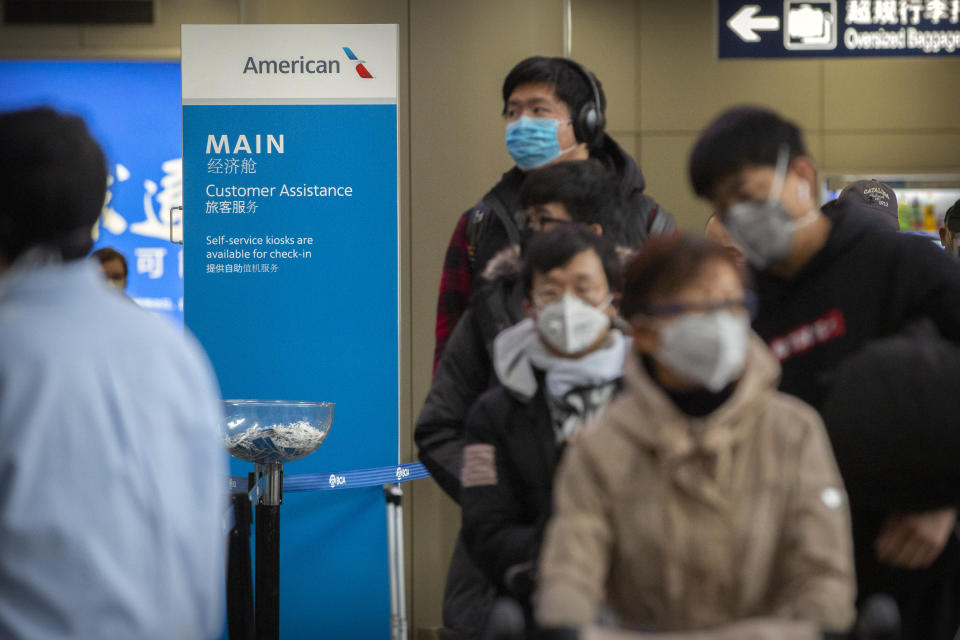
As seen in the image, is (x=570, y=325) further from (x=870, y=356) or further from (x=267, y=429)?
(x=267, y=429)

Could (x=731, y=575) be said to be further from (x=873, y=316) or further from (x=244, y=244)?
(x=244, y=244)

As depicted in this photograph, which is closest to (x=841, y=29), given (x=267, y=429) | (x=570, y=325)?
(x=267, y=429)

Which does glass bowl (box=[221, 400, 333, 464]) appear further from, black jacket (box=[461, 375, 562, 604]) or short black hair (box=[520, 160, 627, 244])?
black jacket (box=[461, 375, 562, 604])

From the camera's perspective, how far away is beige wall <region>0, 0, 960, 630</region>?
6.16 meters

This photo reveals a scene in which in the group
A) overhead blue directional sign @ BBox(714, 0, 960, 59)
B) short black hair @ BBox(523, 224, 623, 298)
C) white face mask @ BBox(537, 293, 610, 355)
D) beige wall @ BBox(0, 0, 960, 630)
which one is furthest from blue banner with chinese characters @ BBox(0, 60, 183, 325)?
white face mask @ BBox(537, 293, 610, 355)

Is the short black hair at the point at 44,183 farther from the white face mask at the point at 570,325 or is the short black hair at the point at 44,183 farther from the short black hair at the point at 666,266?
the white face mask at the point at 570,325

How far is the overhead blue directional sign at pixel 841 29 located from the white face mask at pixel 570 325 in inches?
152

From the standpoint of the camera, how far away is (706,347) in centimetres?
189

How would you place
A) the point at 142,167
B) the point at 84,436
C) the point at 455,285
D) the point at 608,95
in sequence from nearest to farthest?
the point at 84,436 < the point at 455,285 < the point at 608,95 < the point at 142,167

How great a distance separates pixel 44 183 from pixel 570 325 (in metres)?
1.06

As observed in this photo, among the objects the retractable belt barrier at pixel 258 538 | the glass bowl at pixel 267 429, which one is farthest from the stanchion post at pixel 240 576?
the glass bowl at pixel 267 429

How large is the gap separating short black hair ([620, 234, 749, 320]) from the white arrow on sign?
435 centimetres

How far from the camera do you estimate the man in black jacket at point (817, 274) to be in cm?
225

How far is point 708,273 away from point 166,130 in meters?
7.00
